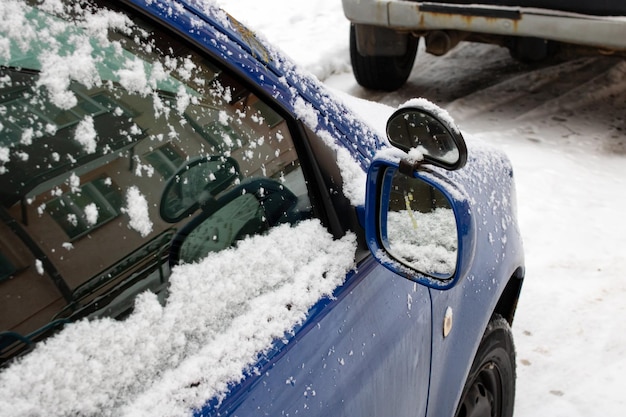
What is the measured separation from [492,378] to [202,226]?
137 cm

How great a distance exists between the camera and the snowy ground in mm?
2803

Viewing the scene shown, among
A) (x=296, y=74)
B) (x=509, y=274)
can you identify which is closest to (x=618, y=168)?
(x=509, y=274)

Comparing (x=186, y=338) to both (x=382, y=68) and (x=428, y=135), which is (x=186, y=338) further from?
(x=382, y=68)

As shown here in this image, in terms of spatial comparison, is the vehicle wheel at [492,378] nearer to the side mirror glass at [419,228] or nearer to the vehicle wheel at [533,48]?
the side mirror glass at [419,228]

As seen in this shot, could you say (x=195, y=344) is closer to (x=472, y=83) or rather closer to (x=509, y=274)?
(x=509, y=274)

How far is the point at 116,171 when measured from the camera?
1.07 m

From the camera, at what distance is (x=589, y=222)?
3.84 metres

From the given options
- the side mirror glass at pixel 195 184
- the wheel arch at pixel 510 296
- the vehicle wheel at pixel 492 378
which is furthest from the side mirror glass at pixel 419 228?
the wheel arch at pixel 510 296

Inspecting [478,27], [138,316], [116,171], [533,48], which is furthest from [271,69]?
[533,48]

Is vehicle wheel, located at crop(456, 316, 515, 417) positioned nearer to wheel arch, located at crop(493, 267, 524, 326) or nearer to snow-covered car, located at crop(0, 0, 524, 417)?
wheel arch, located at crop(493, 267, 524, 326)

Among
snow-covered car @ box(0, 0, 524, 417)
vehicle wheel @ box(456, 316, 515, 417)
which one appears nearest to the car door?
snow-covered car @ box(0, 0, 524, 417)

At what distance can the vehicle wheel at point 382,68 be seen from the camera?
17.9 feet

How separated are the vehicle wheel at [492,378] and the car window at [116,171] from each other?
106 centimetres

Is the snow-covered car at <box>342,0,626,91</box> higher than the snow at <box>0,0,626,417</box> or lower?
higher
